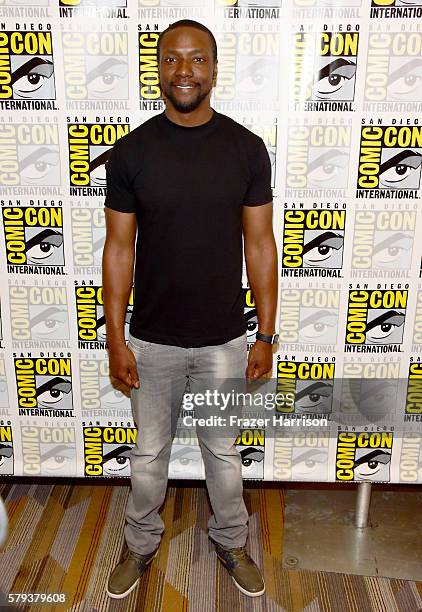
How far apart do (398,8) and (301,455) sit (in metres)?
1.87

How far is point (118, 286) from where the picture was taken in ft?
7.68

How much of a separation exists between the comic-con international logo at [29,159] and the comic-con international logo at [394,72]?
47.8 inches

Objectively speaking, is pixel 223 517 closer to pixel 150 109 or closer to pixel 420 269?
pixel 420 269

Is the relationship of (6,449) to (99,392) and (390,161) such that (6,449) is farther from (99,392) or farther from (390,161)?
(390,161)

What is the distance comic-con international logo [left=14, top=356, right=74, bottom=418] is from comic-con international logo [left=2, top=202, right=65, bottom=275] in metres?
0.41

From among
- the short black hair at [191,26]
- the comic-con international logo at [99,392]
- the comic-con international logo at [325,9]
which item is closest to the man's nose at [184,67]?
the short black hair at [191,26]

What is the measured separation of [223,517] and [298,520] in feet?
1.75

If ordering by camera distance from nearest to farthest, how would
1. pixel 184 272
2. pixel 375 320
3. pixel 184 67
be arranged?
pixel 184 67, pixel 184 272, pixel 375 320

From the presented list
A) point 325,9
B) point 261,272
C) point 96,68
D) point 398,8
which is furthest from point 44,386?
point 398,8

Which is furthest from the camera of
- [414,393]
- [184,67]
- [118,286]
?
[414,393]

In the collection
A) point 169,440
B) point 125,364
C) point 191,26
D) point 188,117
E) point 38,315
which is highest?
point 191,26

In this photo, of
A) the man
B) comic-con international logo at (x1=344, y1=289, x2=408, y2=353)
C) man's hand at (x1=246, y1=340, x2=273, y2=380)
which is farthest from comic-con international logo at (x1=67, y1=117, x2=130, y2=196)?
comic-con international logo at (x1=344, y1=289, x2=408, y2=353)

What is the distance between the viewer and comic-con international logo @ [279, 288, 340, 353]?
269 centimetres

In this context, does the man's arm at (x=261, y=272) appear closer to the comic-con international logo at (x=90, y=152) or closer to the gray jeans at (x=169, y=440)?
the gray jeans at (x=169, y=440)
